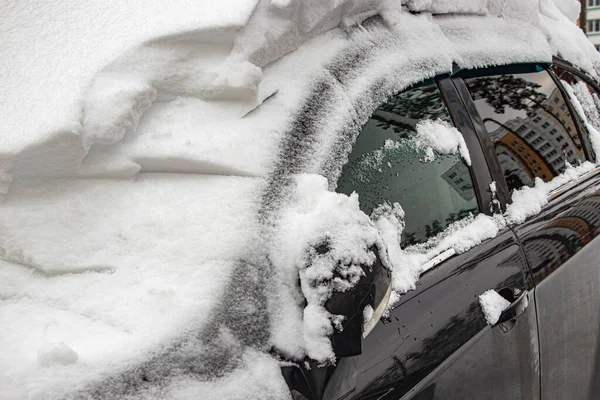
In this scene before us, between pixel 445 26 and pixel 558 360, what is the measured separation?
1.17 metres

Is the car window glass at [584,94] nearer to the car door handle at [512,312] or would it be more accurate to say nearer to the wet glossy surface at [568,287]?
the wet glossy surface at [568,287]

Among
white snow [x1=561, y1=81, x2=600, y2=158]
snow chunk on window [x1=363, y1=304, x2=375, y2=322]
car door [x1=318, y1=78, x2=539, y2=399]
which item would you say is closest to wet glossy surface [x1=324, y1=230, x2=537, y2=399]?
car door [x1=318, y1=78, x2=539, y2=399]

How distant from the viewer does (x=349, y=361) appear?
4.09 ft

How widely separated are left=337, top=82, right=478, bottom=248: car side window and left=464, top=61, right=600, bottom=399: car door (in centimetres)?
22

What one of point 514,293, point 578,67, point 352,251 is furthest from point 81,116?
point 578,67

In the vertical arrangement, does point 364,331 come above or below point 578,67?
below

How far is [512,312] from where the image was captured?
5.71 feet

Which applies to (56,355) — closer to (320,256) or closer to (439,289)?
(320,256)

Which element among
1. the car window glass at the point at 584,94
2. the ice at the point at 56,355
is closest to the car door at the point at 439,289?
the ice at the point at 56,355

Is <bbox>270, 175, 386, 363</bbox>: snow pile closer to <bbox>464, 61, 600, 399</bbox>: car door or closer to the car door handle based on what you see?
the car door handle

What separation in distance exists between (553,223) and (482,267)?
49cm

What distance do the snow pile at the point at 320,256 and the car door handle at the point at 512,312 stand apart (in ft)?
2.11

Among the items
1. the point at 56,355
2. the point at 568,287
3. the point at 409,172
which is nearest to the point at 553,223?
the point at 568,287

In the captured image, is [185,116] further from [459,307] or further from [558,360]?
[558,360]
